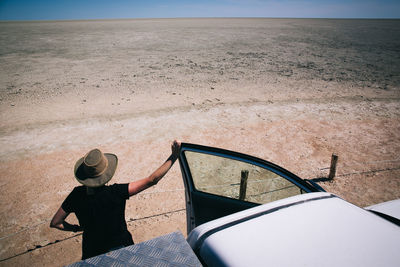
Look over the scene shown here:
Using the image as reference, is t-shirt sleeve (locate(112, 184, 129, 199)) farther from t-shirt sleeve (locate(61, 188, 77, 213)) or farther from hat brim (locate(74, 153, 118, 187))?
t-shirt sleeve (locate(61, 188, 77, 213))

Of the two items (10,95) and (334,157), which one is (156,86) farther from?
(334,157)

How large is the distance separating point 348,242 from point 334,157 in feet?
13.9

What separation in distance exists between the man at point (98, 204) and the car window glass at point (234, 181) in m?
2.42

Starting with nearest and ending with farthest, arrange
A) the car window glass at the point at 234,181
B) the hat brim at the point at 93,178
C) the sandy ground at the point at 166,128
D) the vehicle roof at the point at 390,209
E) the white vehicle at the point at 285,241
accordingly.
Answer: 1. the white vehicle at the point at 285,241
2. the hat brim at the point at 93,178
3. the vehicle roof at the point at 390,209
4. the sandy ground at the point at 166,128
5. the car window glass at the point at 234,181

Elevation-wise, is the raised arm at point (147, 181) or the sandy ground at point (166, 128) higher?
the raised arm at point (147, 181)

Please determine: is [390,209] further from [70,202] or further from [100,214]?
[70,202]

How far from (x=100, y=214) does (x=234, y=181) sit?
365 centimetres

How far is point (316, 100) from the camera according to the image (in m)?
11.0

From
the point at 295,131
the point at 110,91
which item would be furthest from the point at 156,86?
the point at 295,131

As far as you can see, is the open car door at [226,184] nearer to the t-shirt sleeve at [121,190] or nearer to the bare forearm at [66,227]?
the t-shirt sleeve at [121,190]

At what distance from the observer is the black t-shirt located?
2.32 metres

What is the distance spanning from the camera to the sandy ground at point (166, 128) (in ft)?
15.3

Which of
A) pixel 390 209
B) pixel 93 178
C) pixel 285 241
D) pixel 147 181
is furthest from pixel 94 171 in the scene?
pixel 390 209

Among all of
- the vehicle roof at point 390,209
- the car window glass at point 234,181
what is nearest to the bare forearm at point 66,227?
the car window glass at point 234,181
